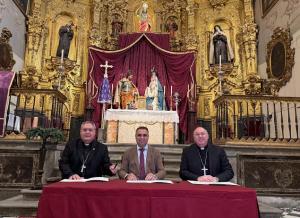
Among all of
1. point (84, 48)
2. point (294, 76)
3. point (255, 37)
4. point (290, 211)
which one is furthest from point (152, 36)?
point (290, 211)

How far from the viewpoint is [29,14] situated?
1051 centimetres

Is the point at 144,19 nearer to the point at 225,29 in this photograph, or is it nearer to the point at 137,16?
the point at 137,16

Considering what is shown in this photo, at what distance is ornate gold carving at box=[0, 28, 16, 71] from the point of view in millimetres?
8516

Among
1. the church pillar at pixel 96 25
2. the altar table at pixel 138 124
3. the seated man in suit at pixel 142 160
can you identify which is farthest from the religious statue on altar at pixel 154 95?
the seated man in suit at pixel 142 160

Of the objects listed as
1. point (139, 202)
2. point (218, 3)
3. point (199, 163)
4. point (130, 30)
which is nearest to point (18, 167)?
point (199, 163)

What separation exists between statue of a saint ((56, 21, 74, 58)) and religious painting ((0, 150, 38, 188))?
20.3 feet

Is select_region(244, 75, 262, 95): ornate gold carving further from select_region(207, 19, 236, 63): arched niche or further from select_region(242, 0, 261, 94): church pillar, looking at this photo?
select_region(207, 19, 236, 63): arched niche

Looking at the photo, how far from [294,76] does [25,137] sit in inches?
269

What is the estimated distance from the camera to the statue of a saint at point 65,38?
10758 mm

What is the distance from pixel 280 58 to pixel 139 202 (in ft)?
26.0

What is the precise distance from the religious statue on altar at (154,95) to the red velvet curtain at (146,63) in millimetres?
686

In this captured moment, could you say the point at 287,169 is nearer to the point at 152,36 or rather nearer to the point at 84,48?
the point at 152,36

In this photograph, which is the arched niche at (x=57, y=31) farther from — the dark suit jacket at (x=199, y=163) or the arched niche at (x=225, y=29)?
the dark suit jacket at (x=199, y=163)

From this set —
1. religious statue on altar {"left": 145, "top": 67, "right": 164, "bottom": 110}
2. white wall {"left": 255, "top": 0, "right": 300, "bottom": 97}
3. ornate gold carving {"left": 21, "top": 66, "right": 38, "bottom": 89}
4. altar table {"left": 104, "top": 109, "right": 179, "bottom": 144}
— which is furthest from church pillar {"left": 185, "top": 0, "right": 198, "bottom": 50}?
ornate gold carving {"left": 21, "top": 66, "right": 38, "bottom": 89}
